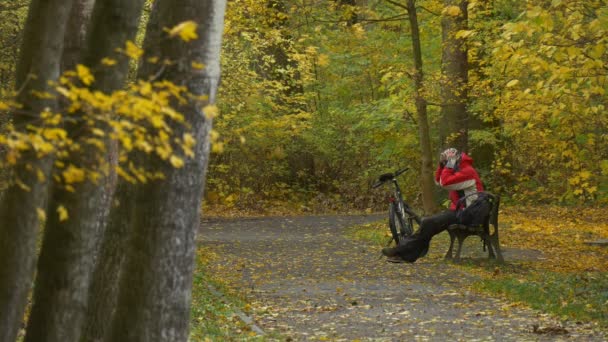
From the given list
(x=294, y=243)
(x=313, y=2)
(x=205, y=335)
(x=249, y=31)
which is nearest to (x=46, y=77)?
(x=205, y=335)

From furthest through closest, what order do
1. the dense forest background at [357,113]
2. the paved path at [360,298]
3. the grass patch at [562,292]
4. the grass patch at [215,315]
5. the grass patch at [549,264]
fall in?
the dense forest background at [357,113]
the grass patch at [549,264]
the grass patch at [562,292]
the paved path at [360,298]
the grass patch at [215,315]

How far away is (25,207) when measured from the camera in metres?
6.84

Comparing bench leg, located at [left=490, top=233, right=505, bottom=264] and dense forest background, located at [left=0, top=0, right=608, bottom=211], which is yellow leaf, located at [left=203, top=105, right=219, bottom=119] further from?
dense forest background, located at [left=0, top=0, right=608, bottom=211]

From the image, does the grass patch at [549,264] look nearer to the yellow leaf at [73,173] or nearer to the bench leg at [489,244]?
the bench leg at [489,244]

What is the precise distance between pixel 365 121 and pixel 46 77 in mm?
22872

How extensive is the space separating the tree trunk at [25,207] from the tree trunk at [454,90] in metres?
16.7

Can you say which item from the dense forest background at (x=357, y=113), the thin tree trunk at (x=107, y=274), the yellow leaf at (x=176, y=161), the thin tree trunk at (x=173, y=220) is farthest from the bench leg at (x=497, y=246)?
the yellow leaf at (x=176, y=161)

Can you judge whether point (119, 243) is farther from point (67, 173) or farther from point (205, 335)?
point (67, 173)

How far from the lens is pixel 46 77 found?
22.5ft

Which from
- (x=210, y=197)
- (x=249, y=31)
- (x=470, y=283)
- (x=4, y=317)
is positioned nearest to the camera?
(x=4, y=317)

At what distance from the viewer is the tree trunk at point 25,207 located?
6770 mm

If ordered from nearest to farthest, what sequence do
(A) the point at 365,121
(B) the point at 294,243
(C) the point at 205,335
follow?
(C) the point at 205,335 < (B) the point at 294,243 < (A) the point at 365,121

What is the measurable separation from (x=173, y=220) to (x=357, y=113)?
23676mm

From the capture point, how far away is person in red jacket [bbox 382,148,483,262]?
15.9 m
